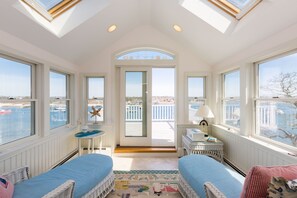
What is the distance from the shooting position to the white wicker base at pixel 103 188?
1.90 metres

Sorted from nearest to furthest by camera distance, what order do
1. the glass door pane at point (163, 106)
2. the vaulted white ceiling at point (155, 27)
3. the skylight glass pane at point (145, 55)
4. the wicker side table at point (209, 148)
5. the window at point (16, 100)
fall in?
the vaulted white ceiling at point (155, 27) < the window at point (16, 100) < the wicker side table at point (209, 148) < the skylight glass pane at point (145, 55) < the glass door pane at point (163, 106)

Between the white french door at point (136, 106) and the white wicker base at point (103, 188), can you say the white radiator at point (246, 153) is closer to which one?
the white french door at point (136, 106)

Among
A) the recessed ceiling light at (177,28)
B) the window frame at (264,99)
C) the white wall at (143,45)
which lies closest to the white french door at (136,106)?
the white wall at (143,45)

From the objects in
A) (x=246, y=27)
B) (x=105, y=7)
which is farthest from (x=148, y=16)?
(x=246, y=27)

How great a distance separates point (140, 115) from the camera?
419 centimetres

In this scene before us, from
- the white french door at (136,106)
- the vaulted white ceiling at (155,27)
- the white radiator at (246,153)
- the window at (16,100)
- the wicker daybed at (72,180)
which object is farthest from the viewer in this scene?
the white french door at (136,106)

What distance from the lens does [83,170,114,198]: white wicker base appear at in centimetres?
190

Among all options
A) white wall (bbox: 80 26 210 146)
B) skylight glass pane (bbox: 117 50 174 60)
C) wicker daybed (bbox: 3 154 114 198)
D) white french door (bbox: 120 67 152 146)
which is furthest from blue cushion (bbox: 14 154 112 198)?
skylight glass pane (bbox: 117 50 174 60)

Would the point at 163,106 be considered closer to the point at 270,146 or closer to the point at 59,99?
the point at 59,99

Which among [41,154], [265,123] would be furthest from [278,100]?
[41,154]

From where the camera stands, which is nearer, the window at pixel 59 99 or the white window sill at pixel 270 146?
the white window sill at pixel 270 146

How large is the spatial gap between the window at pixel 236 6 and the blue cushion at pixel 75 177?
2.68 meters

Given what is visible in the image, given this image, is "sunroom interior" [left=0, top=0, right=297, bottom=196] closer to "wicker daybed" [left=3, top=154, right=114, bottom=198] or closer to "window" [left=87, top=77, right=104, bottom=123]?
"window" [left=87, top=77, right=104, bottom=123]

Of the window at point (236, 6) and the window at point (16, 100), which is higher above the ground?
the window at point (236, 6)
